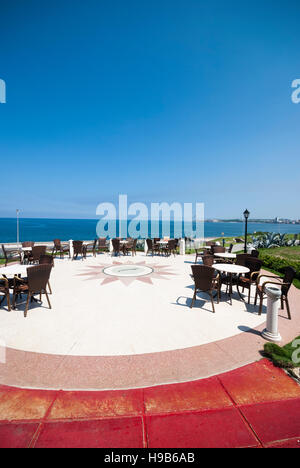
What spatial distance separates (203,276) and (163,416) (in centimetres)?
302

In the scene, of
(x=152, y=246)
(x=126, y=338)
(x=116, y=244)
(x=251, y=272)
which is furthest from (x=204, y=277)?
(x=116, y=244)

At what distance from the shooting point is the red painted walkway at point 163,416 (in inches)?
70.8

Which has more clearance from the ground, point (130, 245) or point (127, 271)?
point (130, 245)

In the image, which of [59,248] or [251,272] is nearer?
[251,272]

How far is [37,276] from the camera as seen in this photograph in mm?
4473

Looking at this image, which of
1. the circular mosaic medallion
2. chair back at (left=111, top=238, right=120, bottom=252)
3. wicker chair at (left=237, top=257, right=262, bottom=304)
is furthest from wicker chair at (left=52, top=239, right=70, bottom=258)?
wicker chair at (left=237, top=257, right=262, bottom=304)

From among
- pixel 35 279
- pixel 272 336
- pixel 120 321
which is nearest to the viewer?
pixel 272 336

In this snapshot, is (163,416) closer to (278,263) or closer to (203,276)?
(203,276)

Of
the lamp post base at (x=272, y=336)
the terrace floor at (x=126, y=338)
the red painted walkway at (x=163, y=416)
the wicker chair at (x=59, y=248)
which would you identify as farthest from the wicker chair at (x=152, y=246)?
the red painted walkway at (x=163, y=416)

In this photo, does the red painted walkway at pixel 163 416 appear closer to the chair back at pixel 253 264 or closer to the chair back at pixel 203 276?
the chair back at pixel 203 276

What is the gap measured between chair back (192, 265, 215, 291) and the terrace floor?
557mm

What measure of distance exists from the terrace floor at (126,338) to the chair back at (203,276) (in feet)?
1.83

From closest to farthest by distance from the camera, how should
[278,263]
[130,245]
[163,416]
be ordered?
[163,416]
[278,263]
[130,245]
